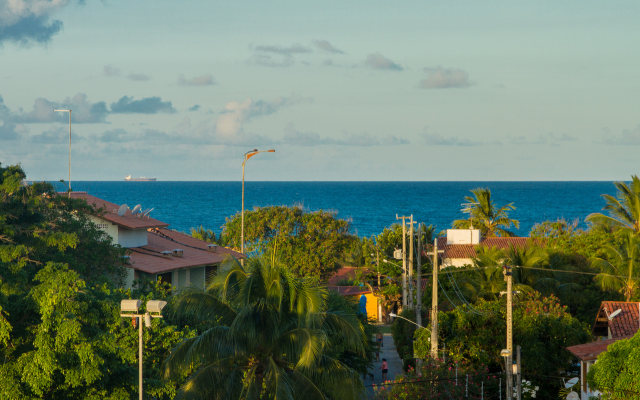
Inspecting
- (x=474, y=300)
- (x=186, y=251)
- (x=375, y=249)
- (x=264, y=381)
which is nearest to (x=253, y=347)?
(x=264, y=381)

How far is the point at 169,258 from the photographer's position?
41.2m

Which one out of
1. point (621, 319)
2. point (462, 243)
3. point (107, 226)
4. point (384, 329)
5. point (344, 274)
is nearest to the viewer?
point (621, 319)

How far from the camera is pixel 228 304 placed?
1934 centimetres

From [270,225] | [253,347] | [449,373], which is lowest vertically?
[449,373]

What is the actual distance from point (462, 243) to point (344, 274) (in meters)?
11.2

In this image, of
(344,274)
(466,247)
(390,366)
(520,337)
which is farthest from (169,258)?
→ (466,247)

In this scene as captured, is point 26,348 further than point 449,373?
No

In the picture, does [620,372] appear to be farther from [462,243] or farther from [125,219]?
[462,243]

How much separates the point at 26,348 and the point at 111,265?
16.0 m

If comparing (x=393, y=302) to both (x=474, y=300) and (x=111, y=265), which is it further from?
(x=111, y=265)

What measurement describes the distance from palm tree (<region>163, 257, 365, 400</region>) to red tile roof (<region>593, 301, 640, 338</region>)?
677 inches

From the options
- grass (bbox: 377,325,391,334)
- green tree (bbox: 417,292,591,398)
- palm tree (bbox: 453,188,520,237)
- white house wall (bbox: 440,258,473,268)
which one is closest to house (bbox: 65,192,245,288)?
green tree (bbox: 417,292,591,398)

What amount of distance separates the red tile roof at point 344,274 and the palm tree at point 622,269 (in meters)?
21.9

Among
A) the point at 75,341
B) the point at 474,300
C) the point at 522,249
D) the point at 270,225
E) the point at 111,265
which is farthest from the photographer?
the point at 270,225
